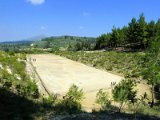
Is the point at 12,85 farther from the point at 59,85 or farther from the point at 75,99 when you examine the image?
the point at 59,85

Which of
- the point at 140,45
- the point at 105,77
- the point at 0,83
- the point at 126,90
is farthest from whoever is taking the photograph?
the point at 140,45

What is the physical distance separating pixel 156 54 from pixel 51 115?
483 inches

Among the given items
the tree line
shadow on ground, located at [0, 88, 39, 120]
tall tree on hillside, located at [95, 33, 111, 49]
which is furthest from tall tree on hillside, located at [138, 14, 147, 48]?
shadow on ground, located at [0, 88, 39, 120]

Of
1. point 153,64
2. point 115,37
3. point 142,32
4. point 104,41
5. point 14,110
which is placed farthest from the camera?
point 104,41

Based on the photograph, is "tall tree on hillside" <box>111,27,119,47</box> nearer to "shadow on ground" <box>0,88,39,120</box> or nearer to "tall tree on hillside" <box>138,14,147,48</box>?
"tall tree on hillside" <box>138,14,147,48</box>

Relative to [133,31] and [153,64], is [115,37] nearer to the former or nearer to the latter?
[133,31]

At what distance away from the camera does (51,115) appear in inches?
589

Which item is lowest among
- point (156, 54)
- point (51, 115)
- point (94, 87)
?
point (94, 87)

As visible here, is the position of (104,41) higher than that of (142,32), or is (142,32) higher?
(142,32)

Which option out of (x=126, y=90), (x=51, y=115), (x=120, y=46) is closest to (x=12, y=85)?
(x=126, y=90)

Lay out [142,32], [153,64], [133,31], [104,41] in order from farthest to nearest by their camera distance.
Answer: [104,41] → [133,31] → [142,32] → [153,64]

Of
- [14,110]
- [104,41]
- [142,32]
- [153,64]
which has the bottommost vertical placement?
[14,110]

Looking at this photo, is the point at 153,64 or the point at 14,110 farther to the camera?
the point at 153,64

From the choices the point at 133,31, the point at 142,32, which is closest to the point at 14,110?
the point at 142,32
